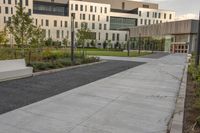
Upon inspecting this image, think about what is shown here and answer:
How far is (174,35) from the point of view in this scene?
5625 centimetres

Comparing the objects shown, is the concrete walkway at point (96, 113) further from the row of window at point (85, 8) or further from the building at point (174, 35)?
the row of window at point (85, 8)

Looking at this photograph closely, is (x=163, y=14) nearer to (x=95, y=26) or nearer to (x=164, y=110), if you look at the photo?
(x=95, y=26)

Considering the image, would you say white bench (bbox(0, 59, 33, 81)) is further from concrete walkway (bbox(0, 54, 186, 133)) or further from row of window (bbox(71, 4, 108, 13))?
row of window (bbox(71, 4, 108, 13))

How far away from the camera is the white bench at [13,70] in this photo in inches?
396

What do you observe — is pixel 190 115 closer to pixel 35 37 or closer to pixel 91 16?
pixel 35 37

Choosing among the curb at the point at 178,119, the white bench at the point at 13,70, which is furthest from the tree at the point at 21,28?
the curb at the point at 178,119

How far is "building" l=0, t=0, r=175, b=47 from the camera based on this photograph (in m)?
79.6

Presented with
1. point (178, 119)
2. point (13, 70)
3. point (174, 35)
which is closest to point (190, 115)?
point (178, 119)

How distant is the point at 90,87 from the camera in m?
9.39

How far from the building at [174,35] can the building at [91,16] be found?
20.8 m

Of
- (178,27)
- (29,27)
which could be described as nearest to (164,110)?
(29,27)

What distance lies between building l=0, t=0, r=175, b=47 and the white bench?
66385mm

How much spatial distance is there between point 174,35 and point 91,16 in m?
41.4

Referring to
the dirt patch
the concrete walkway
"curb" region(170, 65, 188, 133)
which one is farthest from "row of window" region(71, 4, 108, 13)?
"curb" region(170, 65, 188, 133)
